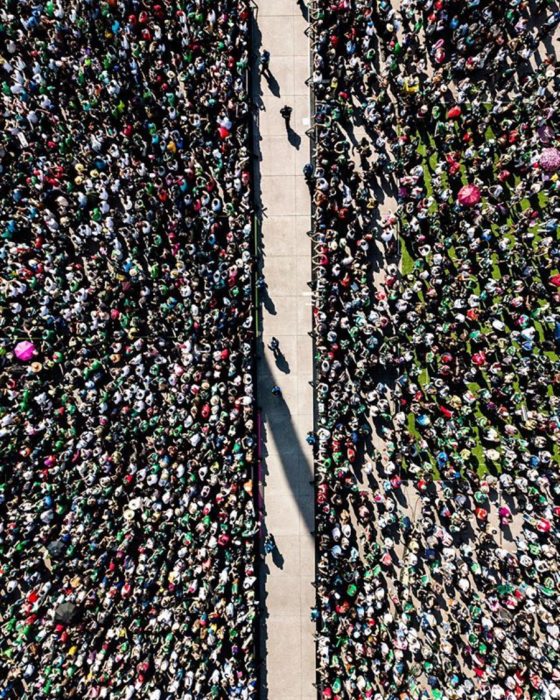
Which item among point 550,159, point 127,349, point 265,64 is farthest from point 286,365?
point 550,159

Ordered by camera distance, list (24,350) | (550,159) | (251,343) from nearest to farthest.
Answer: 1. (550,159)
2. (251,343)
3. (24,350)

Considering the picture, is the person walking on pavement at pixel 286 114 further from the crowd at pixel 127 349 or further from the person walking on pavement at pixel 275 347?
the person walking on pavement at pixel 275 347

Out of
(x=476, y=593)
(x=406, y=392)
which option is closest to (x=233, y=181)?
(x=406, y=392)

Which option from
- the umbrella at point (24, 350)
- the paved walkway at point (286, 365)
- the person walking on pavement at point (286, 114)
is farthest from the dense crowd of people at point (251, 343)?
the person walking on pavement at point (286, 114)

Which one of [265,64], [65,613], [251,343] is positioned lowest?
[65,613]

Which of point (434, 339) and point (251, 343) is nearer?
point (434, 339)

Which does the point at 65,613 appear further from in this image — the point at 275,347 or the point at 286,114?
the point at 286,114

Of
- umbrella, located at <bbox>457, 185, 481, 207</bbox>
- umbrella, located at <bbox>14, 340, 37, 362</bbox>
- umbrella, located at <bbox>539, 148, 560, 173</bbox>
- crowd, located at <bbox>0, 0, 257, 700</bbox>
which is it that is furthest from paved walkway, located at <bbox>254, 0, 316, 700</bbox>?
umbrella, located at <bbox>14, 340, 37, 362</bbox>
